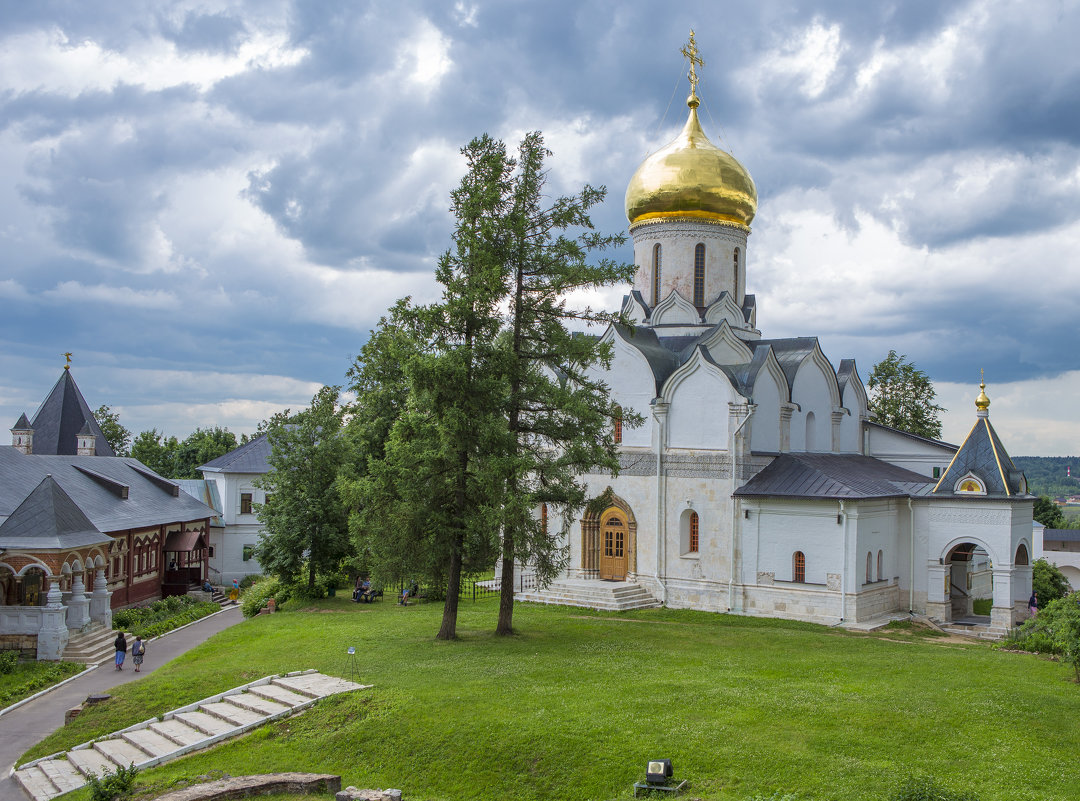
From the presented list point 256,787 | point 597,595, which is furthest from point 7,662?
point 597,595

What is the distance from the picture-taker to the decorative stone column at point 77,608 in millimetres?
22891

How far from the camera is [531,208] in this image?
19.2m

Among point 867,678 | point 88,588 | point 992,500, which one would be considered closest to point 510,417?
point 867,678

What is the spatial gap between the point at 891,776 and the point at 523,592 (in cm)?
1790

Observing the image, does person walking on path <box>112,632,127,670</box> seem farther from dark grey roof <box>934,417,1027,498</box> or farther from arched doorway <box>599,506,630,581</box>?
dark grey roof <box>934,417,1027,498</box>

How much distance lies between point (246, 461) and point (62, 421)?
7.89 m

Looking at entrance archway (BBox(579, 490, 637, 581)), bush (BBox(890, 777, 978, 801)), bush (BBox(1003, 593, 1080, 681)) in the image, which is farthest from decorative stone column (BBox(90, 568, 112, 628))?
bush (BBox(1003, 593, 1080, 681))

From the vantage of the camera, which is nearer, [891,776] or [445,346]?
[891,776]

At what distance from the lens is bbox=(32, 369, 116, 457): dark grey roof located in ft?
122

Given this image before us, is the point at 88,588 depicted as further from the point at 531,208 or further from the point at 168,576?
the point at 531,208

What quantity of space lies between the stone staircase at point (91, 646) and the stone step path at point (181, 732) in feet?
23.8

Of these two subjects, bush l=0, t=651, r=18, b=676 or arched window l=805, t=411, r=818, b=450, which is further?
arched window l=805, t=411, r=818, b=450

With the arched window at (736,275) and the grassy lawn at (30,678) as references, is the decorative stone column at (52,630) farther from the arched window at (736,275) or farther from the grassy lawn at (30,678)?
the arched window at (736,275)

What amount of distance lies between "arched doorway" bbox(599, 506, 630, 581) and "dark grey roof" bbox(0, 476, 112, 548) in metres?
14.5
